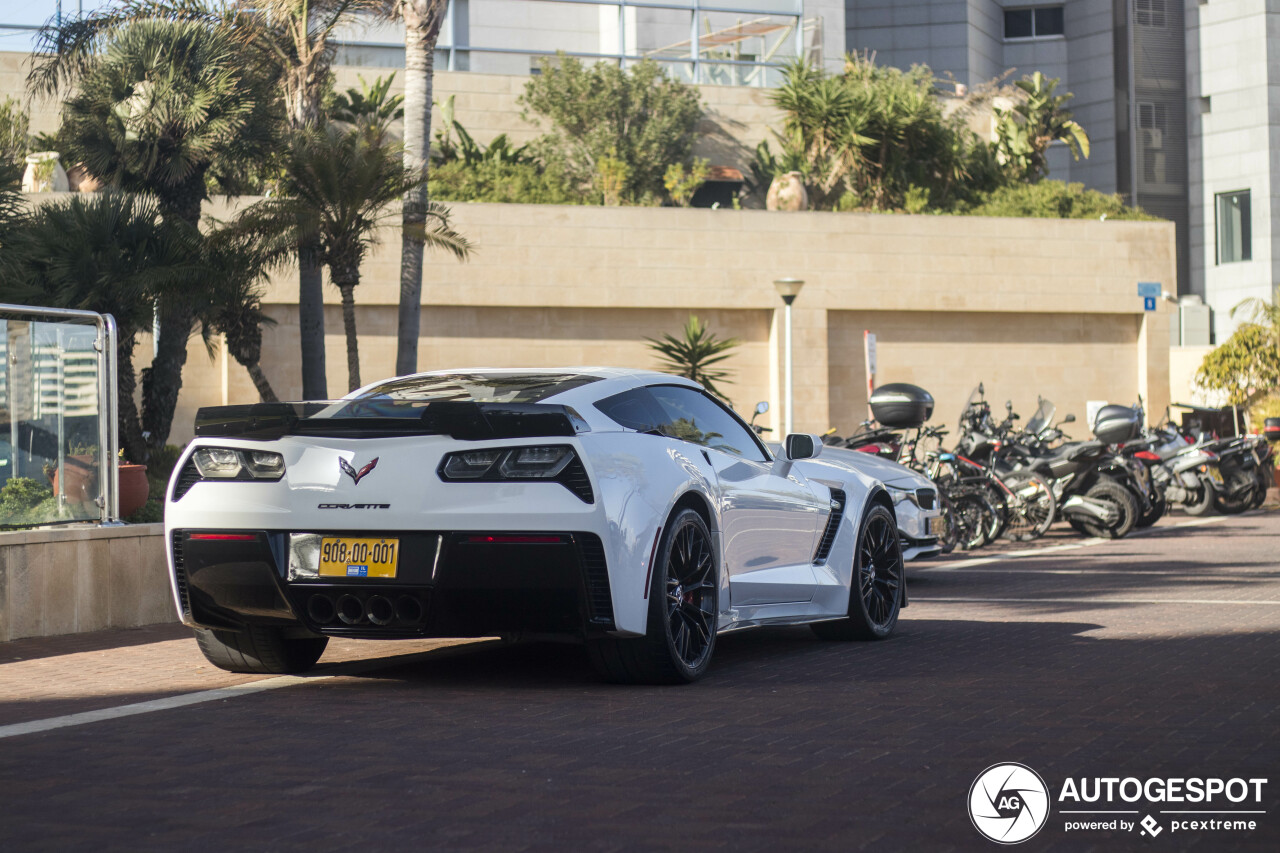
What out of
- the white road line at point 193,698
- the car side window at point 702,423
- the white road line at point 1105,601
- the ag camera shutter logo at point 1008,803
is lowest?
the white road line at point 1105,601

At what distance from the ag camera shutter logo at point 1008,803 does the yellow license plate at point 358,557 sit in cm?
268

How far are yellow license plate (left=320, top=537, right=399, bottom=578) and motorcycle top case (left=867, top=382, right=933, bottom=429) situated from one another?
10.2 meters

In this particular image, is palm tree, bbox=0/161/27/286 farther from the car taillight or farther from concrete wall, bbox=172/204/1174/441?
the car taillight

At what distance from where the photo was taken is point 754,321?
3403cm

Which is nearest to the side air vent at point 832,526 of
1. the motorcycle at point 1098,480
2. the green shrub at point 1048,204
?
the motorcycle at point 1098,480

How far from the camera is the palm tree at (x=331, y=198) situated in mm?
20594

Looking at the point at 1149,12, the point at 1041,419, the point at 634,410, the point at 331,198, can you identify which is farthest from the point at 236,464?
the point at 1149,12

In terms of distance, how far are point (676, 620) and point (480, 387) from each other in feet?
4.87

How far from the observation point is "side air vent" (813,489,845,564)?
856 cm

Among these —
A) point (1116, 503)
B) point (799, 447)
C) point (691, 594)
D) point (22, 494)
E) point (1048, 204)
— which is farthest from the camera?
point (1048, 204)

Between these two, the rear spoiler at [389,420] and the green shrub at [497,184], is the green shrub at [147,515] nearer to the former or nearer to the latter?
the rear spoiler at [389,420]

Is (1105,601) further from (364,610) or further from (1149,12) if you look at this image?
(1149,12)

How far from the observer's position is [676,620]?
7.05 m

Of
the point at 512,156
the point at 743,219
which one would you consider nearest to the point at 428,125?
the point at 743,219
